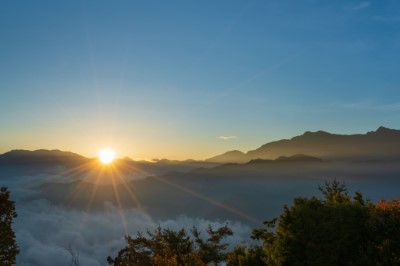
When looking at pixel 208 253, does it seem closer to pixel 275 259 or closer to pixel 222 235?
pixel 222 235

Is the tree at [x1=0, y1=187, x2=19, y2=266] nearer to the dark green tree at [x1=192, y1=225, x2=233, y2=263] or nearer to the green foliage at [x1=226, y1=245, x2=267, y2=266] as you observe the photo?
the green foliage at [x1=226, y1=245, x2=267, y2=266]

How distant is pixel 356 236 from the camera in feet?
70.1

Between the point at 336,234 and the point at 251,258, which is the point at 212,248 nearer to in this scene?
the point at 251,258

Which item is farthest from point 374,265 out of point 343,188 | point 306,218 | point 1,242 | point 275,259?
point 343,188

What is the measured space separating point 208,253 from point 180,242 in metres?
4.83

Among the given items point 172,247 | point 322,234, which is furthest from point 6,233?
point 172,247

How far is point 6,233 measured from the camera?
33.7m

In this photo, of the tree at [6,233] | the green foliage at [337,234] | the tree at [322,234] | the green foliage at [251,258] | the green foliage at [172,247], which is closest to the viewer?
the green foliage at [337,234]

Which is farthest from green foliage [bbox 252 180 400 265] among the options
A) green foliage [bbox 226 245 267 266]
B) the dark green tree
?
the dark green tree

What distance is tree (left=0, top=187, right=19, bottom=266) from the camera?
110ft

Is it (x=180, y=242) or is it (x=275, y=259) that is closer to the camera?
(x=275, y=259)

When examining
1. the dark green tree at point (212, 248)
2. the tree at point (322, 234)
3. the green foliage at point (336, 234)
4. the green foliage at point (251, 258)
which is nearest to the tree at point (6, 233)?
the green foliage at point (251, 258)

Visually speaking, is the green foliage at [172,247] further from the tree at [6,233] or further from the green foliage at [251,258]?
the green foliage at [251,258]

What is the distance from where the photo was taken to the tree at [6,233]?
3347cm
